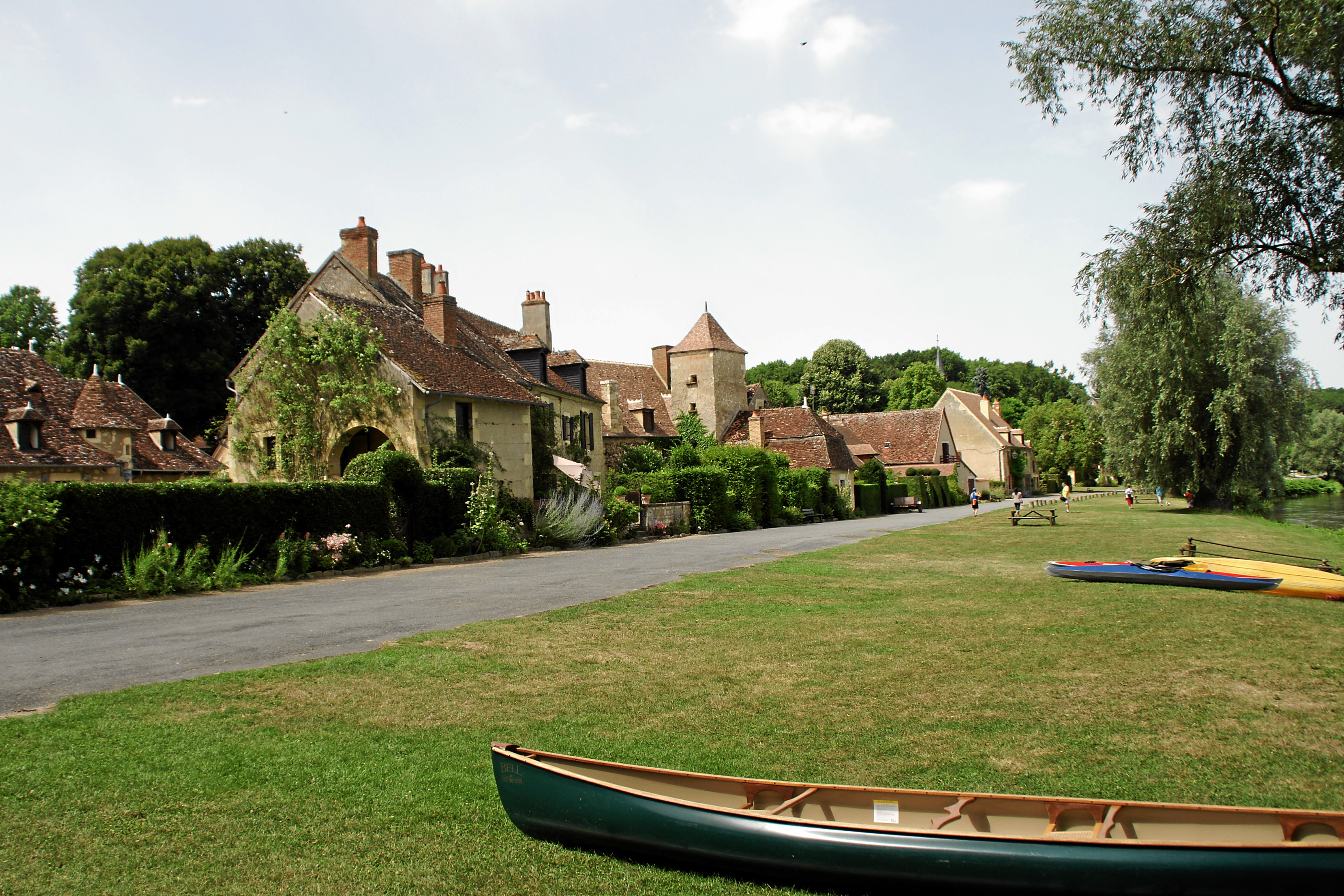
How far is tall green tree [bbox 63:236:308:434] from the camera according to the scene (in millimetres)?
38031

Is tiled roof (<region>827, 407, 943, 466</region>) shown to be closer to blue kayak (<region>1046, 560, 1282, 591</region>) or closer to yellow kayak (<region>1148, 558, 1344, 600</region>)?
blue kayak (<region>1046, 560, 1282, 591</region>)

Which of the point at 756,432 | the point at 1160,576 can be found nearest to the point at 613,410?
the point at 756,432

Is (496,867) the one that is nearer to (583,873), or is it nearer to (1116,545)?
(583,873)

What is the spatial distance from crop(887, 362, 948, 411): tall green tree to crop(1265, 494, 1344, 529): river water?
3518cm

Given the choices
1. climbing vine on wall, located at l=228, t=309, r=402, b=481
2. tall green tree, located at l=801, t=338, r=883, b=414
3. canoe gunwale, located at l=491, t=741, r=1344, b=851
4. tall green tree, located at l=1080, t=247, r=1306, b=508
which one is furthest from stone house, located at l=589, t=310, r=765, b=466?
canoe gunwale, located at l=491, t=741, r=1344, b=851

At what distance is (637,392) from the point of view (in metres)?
49.2

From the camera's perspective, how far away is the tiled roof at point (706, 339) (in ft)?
168

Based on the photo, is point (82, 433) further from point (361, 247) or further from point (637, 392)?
point (637, 392)

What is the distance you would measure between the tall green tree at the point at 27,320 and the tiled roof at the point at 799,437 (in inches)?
1486

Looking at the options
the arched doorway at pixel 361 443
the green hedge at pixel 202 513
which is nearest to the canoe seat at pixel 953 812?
the green hedge at pixel 202 513

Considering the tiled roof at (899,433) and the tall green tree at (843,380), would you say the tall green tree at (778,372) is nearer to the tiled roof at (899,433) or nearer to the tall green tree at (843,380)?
the tall green tree at (843,380)

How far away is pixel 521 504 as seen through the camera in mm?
24969

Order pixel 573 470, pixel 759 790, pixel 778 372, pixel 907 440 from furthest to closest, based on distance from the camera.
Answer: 1. pixel 778 372
2. pixel 907 440
3. pixel 573 470
4. pixel 759 790

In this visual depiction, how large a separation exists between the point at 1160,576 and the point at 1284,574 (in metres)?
1.58
